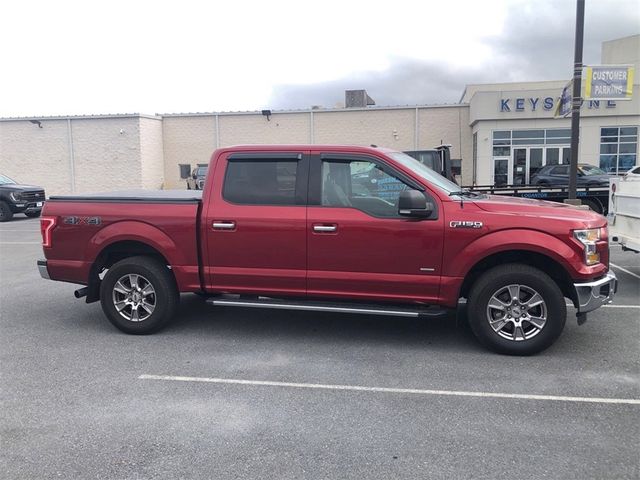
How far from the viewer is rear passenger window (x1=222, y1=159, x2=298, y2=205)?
5.68 meters

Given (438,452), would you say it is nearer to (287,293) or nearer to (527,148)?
(287,293)

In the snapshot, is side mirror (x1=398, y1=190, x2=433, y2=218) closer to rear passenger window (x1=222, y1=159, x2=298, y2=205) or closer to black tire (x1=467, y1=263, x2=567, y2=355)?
black tire (x1=467, y1=263, x2=567, y2=355)

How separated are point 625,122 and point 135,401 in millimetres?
31587

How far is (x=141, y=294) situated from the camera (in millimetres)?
6000

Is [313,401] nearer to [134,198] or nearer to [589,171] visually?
[134,198]

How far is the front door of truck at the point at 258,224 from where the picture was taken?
219 inches

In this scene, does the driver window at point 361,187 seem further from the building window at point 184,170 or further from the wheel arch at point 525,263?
the building window at point 184,170

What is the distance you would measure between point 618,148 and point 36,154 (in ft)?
107

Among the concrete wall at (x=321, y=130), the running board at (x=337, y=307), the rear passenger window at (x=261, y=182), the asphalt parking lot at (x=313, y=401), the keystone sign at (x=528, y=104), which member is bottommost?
the asphalt parking lot at (x=313, y=401)

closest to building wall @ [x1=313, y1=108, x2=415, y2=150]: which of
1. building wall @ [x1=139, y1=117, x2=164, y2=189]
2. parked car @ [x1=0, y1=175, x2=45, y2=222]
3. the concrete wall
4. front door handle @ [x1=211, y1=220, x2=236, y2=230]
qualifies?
the concrete wall

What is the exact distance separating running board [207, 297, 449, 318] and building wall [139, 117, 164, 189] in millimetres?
27881

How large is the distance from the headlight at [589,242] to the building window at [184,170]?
3081 centimetres

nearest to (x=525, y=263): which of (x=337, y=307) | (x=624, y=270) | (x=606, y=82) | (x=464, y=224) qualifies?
(x=464, y=224)

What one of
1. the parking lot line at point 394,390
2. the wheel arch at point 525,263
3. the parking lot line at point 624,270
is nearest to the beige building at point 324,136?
the parking lot line at point 624,270
